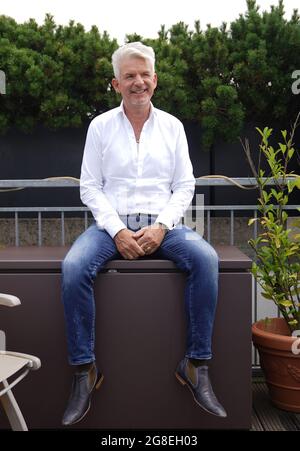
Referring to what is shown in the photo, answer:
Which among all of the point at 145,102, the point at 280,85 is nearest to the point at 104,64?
the point at 280,85

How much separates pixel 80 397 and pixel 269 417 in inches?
37.6

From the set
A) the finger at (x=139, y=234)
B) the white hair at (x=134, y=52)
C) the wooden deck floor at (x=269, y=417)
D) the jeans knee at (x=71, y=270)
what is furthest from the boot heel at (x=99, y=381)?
the white hair at (x=134, y=52)

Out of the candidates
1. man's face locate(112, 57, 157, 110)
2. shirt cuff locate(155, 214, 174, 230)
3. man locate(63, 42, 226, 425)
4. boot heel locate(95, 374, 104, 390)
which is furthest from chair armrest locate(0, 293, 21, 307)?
man's face locate(112, 57, 157, 110)

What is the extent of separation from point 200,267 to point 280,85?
4530 millimetres

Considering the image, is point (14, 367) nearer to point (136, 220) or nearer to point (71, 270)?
point (71, 270)

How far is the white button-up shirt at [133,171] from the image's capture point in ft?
8.74

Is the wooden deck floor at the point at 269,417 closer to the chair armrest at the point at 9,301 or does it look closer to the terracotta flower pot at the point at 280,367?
the terracotta flower pot at the point at 280,367

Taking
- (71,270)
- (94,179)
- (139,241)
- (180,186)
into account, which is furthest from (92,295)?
(180,186)

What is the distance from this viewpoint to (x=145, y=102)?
2.69 m

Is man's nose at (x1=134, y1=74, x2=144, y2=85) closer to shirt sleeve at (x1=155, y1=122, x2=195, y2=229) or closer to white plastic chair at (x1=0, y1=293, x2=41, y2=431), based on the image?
shirt sleeve at (x1=155, y1=122, x2=195, y2=229)

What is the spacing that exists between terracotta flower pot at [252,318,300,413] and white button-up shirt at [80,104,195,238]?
72cm

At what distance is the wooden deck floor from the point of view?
2.62 meters
